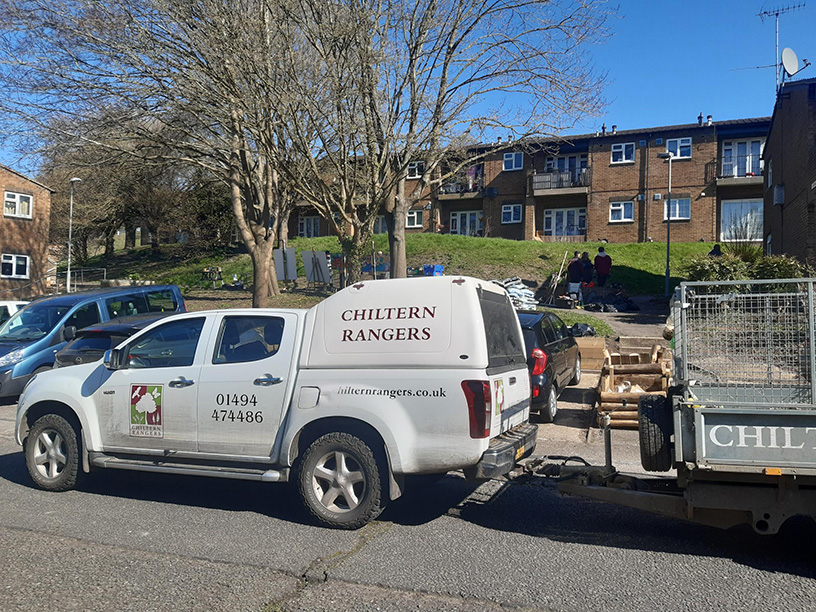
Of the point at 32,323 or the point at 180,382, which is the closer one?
the point at 180,382

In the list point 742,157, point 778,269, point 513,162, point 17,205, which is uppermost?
point 513,162

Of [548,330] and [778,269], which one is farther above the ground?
[778,269]

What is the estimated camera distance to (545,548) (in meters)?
5.17

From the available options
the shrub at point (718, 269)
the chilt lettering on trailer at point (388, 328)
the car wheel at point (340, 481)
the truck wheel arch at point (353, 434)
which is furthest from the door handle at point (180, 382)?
the shrub at point (718, 269)

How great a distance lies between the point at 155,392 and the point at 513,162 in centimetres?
3673

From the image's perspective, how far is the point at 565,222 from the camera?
4019cm

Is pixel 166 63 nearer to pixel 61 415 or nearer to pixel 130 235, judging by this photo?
pixel 61 415

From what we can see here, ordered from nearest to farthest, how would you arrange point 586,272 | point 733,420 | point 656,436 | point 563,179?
point 733,420 → point 656,436 → point 586,272 → point 563,179

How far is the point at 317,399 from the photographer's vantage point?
5.72 meters

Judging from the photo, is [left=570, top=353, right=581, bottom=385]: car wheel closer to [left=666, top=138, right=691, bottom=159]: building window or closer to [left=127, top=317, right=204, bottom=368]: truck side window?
[left=127, top=317, right=204, bottom=368]: truck side window

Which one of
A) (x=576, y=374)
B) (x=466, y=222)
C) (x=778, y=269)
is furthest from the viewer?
(x=466, y=222)

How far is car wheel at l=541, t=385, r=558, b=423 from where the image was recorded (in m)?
9.89

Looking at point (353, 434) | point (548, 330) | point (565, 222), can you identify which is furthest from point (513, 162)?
point (353, 434)

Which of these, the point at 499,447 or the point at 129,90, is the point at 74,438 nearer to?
the point at 499,447
